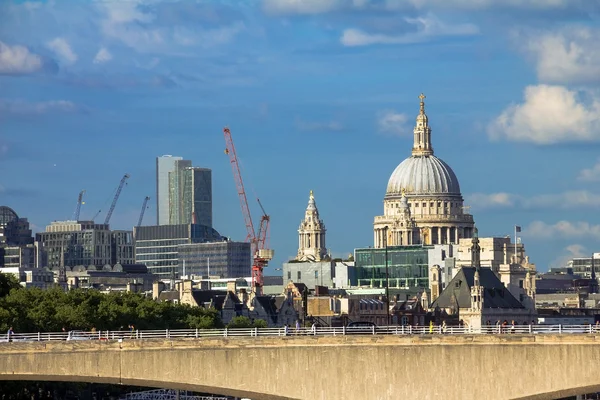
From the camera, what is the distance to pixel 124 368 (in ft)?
502

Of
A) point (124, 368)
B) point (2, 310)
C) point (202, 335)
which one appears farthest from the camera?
point (2, 310)

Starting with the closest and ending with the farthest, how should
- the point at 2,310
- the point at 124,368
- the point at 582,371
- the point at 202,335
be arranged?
the point at 582,371 → the point at 124,368 → the point at 202,335 → the point at 2,310

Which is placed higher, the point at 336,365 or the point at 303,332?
the point at 303,332

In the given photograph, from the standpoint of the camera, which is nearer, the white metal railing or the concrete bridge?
the concrete bridge

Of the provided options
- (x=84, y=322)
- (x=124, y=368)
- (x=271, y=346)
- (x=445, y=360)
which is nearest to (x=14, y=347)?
(x=124, y=368)

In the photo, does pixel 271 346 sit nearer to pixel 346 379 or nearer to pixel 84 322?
pixel 346 379

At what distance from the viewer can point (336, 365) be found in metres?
149

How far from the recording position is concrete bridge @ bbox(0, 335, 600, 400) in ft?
471

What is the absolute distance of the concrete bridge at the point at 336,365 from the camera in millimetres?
143500

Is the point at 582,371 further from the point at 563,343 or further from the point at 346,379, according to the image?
the point at 346,379

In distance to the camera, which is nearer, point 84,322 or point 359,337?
point 359,337

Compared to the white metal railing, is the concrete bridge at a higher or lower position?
lower

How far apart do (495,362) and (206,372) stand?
19345 millimetres

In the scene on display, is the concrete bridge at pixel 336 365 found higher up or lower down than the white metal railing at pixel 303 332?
lower down
